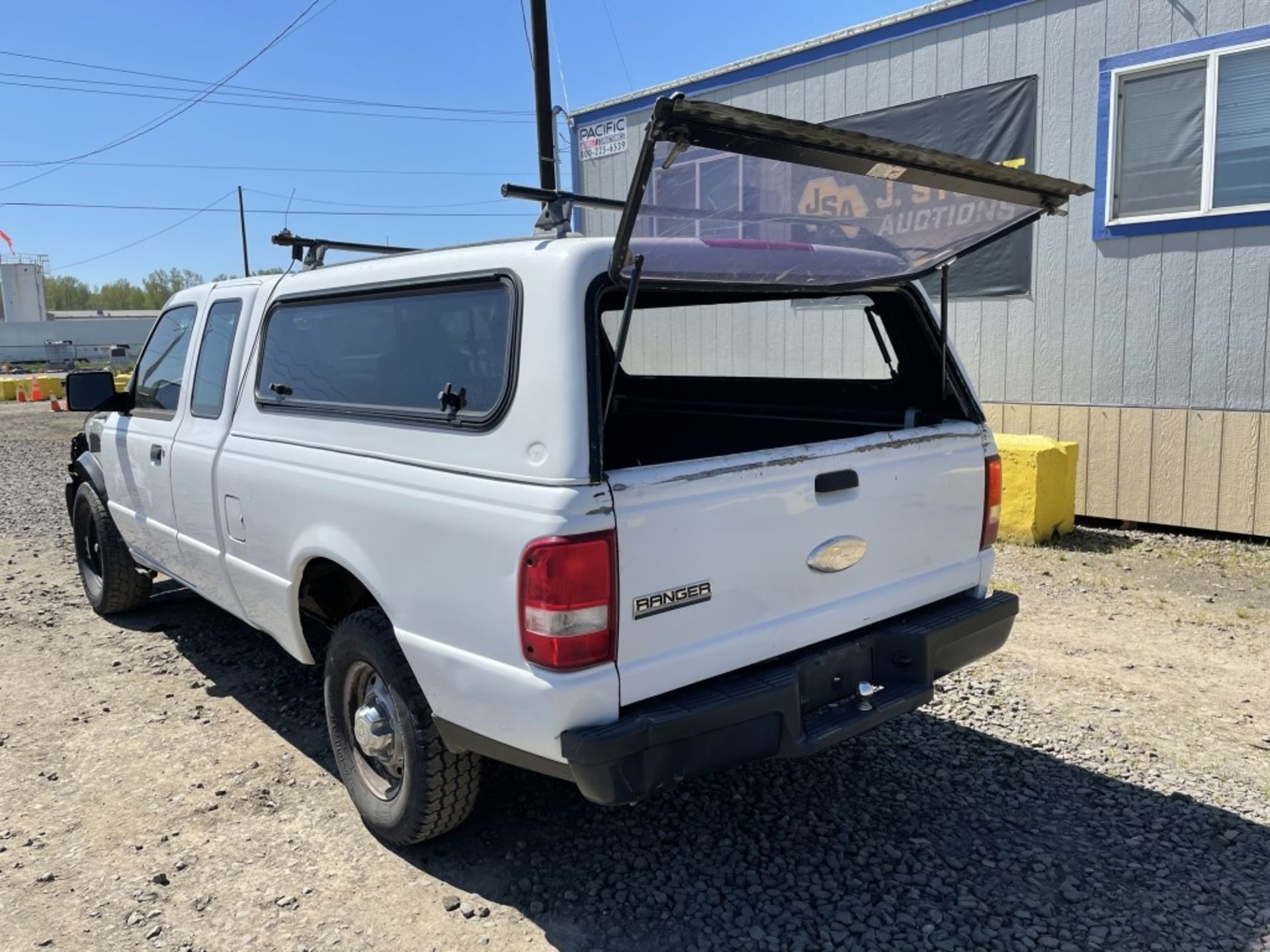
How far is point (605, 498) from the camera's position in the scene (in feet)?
8.01

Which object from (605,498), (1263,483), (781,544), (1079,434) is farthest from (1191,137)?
(605,498)

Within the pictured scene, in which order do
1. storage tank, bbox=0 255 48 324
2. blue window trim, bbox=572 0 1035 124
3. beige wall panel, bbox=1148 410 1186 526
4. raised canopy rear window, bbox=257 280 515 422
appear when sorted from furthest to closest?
storage tank, bbox=0 255 48 324
blue window trim, bbox=572 0 1035 124
beige wall panel, bbox=1148 410 1186 526
raised canopy rear window, bbox=257 280 515 422

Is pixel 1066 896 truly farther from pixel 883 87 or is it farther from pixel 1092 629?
pixel 883 87

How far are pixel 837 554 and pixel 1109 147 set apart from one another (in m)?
5.98

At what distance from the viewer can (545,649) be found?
8.01 ft

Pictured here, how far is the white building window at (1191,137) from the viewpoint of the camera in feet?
22.0

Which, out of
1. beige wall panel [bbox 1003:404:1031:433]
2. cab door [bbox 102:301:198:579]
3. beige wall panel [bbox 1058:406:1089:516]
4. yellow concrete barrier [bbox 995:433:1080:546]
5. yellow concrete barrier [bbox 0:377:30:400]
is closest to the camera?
cab door [bbox 102:301:198:579]

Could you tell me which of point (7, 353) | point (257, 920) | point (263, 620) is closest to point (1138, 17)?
point (263, 620)

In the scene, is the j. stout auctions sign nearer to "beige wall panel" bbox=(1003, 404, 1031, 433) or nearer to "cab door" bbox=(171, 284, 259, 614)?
"beige wall panel" bbox=(1003, 404, 1031, 433)

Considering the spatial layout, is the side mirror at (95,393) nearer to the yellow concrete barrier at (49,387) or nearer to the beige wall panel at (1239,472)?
the beige wall panel at (1239,472)

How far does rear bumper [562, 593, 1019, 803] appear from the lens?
248 centimetres

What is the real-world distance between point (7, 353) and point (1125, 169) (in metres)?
58.9

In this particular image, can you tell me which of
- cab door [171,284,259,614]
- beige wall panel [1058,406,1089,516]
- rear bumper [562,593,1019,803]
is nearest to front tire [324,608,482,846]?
rear bumper [562,593,1019,803]

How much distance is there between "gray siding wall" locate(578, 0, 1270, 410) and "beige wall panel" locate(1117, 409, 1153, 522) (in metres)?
0.13
